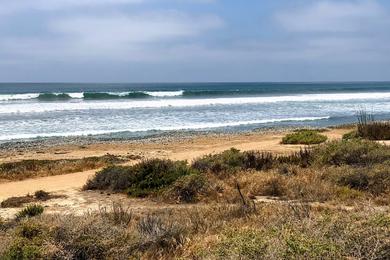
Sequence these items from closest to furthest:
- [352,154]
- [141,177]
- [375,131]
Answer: [141,177]
[352,154]
[375,131]

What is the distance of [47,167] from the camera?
16.0 meters

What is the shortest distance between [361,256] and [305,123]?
32457 millimetres

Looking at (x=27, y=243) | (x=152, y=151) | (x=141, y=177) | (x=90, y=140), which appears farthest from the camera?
(x=90, y=140)

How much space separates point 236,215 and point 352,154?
544 centimetres

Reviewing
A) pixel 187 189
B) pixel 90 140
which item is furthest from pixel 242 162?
pixel 90 140

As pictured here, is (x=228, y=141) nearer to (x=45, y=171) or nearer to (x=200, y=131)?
(x=200, y=131)

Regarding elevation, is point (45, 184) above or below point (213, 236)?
below

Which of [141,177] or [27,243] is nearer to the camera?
[27,243]

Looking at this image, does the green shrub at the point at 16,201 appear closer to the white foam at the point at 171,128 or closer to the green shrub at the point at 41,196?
the green shrub at the point at 41,196

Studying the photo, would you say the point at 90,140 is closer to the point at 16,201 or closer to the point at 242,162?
the point at 242,162

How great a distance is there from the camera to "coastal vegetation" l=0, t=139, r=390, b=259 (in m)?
4.77

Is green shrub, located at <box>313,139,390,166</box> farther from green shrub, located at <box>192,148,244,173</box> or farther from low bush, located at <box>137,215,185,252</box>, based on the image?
low bush, located at <box>137,215,185,252</box>

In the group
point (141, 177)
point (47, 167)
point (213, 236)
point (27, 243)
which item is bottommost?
point (47, 167)

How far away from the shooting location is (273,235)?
16.2 feet
